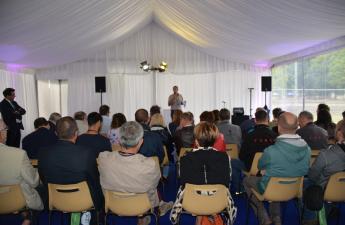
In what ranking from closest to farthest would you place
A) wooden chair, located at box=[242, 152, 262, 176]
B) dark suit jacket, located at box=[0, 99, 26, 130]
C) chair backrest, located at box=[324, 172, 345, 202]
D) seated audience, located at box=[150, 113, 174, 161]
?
chair backrest, located at box=[324, 172, 345, 202] < wooden chair, located at box=[242, 152, 262, 176] < seated audience, located at box=[150, 113, 174, 161] < dark suit jacket, located at box=[0, 99, 26, 130]

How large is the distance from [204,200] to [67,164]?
1.19 metres

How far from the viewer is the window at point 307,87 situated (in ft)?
31.4

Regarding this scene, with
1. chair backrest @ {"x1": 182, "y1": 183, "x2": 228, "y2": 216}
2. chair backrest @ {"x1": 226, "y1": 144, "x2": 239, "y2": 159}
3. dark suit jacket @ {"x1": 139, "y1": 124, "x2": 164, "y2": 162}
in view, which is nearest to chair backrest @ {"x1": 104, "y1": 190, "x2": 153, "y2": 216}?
chair backrest @ {"x1": 182, "y1": 183, "x2": 228, "y2": 216}

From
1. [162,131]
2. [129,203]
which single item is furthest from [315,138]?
[129,203]

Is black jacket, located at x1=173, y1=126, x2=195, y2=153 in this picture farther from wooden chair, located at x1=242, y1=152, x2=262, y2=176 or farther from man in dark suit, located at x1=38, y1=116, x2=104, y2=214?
man in dark suit, located at x1=38, y1=116, x2=104, y2=214

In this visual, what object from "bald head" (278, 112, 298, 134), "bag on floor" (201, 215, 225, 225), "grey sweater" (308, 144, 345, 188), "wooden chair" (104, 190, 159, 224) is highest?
"bald head" (278, 112, 298, 134)

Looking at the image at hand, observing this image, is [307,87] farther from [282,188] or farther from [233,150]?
[282,188]

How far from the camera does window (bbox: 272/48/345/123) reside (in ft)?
31.4

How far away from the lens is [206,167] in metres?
2.75

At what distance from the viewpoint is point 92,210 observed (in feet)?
9.93

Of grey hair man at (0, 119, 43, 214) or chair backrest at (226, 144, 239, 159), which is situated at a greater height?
grey hair man at (0, 119, 43, 214)

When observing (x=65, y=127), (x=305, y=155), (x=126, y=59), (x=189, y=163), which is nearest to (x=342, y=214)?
(x=305, y=155)

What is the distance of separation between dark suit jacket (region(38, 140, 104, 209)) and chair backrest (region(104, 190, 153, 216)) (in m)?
0.23

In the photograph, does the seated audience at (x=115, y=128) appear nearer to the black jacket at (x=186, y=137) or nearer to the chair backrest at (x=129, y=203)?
the black jacket at (x=186, y=137)
